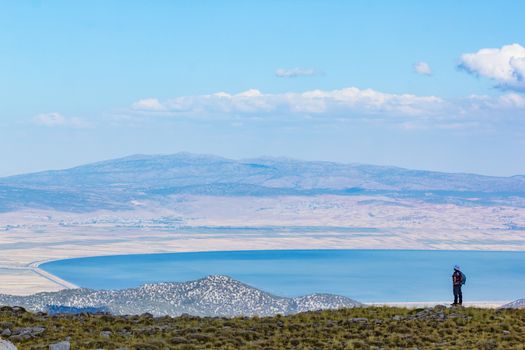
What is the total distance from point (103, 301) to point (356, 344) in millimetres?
86714

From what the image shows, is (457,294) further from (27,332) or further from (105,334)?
(27,332)

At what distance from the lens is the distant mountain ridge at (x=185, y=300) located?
110250mm

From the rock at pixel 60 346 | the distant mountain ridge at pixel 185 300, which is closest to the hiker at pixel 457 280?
the rock at pixel 60 346

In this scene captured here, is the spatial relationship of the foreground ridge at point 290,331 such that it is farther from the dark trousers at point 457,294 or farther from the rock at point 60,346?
the dark trousers at point 457,294

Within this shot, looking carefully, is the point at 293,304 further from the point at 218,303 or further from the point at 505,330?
the point at 505,330

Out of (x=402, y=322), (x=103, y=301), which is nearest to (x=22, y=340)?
(x=402, y=322)

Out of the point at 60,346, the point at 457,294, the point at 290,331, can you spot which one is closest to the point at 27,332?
the point at 60,346

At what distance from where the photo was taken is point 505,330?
34188mm

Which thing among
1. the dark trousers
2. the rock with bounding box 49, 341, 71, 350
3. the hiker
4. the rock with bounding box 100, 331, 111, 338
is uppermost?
the hiker

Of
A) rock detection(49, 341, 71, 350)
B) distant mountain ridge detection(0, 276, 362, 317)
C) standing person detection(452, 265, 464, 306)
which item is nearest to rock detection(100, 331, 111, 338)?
rock detection(49, 341, 71, 350)

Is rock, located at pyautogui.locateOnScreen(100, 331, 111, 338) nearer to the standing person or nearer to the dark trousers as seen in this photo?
the standing person

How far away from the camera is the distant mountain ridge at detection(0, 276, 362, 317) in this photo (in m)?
110

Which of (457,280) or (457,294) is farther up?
(457,280)

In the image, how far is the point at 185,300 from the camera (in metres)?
119
